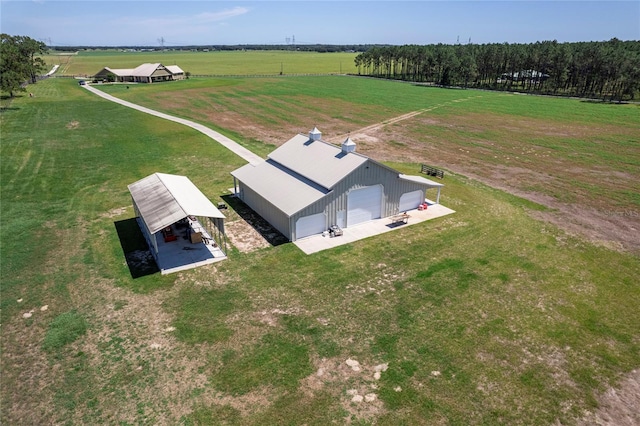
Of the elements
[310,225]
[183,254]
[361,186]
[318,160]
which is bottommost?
[183,254]

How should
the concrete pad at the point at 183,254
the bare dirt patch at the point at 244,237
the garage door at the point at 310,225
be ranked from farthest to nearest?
the garage door at the point at 310,225, the bare dirt patch at the point at 244,237, the concrete pad at the point at 183,254

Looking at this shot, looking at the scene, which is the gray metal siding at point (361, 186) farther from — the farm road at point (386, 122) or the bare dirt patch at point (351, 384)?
the farm road at point (386, 122)

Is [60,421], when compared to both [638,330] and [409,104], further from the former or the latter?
[409,104]

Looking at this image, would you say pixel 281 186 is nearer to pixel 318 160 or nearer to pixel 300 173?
pixel 300 173

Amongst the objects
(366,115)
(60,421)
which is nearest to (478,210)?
(60,421)

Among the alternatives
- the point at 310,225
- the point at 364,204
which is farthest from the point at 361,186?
the point at 310,225

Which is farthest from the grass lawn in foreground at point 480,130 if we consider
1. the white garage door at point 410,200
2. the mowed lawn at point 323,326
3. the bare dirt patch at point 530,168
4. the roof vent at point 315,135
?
the roof vent at point 315,135
